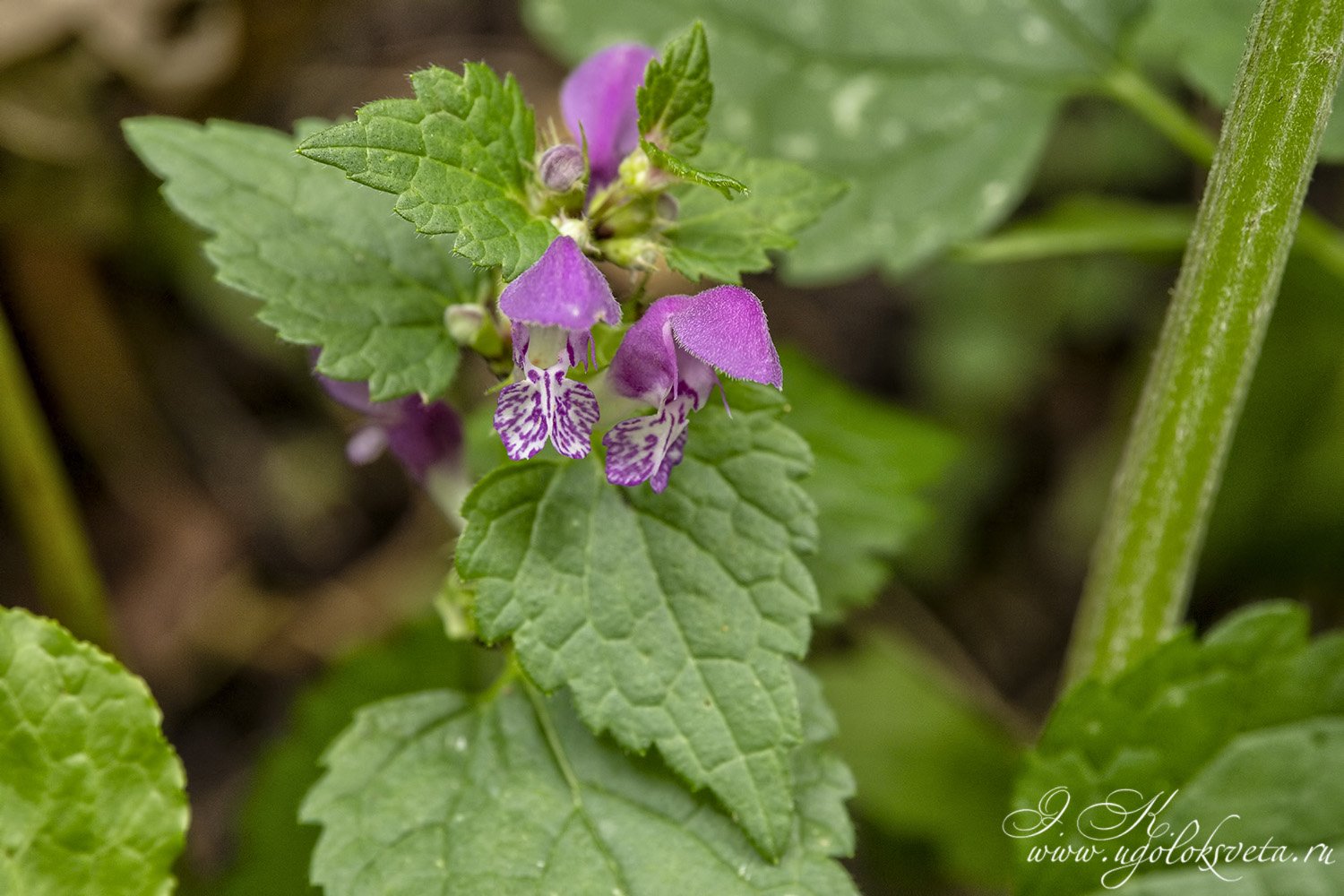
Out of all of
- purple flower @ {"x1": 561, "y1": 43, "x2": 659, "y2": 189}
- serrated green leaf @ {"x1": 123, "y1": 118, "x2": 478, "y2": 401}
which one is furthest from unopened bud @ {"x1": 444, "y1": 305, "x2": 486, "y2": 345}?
purple flower @ {"x1": 561, "y1": 43, "x2": 659, "y2": 189}

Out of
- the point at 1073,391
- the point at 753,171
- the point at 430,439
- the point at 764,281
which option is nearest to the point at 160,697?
the point at 430,439

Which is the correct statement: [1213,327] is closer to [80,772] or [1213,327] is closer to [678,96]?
[678,96]

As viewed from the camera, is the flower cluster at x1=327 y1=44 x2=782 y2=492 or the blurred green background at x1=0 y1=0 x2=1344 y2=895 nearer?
the flower cluster at x1=327 y1=44 x2=782 y2=492

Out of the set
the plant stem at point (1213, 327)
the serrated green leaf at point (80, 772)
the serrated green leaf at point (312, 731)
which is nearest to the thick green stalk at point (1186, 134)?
the plant stem at point (1213, 327)

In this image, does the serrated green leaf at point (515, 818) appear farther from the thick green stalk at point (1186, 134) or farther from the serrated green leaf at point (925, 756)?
the thick green stalk at point (1186, 134)

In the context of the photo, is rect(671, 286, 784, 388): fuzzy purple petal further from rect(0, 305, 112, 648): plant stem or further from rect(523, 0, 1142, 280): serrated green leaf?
rect(0, 305, 112, 648): plant stem

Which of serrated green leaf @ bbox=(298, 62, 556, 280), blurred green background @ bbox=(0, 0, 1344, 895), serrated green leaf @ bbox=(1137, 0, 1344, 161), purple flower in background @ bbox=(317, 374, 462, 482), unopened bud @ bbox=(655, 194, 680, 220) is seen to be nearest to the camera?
serrated green leaf @ bbox=(298, 62, 556, 280)
